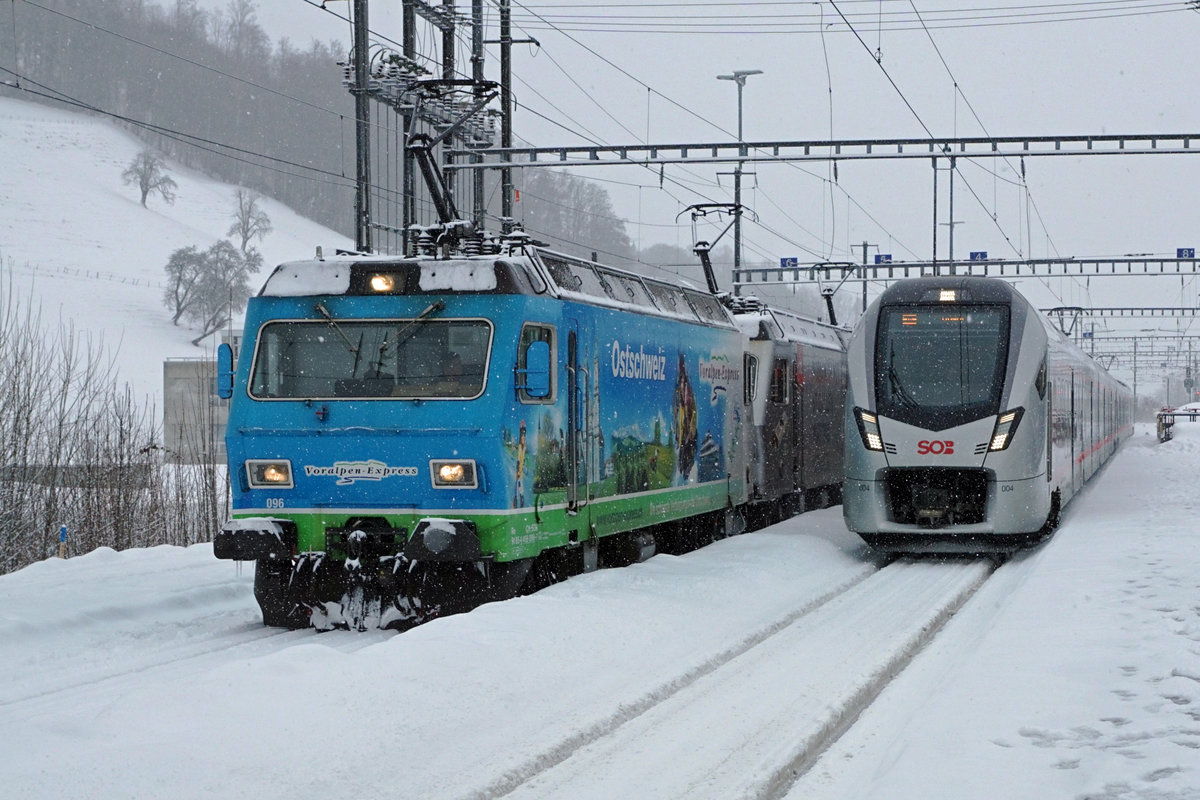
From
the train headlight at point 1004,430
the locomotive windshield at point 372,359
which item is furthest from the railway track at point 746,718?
the train headlight at point 1004,430

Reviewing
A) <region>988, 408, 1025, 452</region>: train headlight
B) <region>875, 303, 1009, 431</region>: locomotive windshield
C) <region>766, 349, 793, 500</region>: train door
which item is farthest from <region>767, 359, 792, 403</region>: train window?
<region>988, 408, 1025, 452</region>: train headlight

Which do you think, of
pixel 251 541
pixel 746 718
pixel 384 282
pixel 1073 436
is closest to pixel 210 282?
pixel 1073 436

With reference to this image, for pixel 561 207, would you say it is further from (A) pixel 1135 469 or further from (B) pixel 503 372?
(B) pixel 503 372

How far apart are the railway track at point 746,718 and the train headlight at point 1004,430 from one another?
4.40 metres

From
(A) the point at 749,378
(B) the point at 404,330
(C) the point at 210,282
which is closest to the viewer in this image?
(B) the point at 404,330

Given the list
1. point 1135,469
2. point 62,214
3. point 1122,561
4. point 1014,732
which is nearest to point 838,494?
point 1135,469

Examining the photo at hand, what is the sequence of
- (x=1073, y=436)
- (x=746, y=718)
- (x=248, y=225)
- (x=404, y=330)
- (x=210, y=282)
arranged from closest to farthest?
(x=746, y=718) < (x=404, y=330) < (x=1073, y=436) < (x=210, y=282) < (x=248, y=225)

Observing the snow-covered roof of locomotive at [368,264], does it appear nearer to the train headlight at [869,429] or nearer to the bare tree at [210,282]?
the train headlight at [869,429]

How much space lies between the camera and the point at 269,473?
38.4ft

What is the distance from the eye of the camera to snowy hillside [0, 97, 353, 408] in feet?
291

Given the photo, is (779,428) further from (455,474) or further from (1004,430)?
(455,474)

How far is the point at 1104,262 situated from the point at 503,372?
3620 centimetres

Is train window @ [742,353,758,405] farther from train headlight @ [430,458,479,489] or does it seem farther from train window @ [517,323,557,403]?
train headlight @ [430,458,479,489]

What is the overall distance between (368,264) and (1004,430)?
7867 mm
